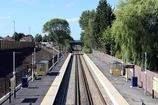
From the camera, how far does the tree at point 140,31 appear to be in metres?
41.5

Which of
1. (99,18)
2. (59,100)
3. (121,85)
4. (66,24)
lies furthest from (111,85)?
(66,24)

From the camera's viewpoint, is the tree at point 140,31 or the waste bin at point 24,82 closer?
the waste bin at point 24,82

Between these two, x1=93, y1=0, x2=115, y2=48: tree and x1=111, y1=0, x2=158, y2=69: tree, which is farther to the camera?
x1=93, y1=0, x2=115, y2=48: tree

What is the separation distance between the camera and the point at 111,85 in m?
33.8

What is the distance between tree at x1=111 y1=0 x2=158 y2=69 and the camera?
41.5 m

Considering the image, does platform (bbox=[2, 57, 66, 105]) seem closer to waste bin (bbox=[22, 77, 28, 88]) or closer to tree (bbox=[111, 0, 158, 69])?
waste bin (bbox=[22, 77, 28, 88])

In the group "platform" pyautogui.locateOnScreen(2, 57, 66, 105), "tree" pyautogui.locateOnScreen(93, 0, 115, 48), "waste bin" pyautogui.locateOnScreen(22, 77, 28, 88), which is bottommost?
"platform" pyautogui.locateOnScreen(2, 57, 66, 105)

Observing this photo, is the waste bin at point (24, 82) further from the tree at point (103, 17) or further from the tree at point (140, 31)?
the tree at point (103, 17)

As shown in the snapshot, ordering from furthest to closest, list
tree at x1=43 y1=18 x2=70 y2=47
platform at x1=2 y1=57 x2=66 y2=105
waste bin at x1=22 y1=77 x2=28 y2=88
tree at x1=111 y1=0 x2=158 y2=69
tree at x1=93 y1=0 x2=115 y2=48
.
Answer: tree at x1=43 y1=18 x2=70 y2=47, tree at x1=93 y1=0 x2=115 y2=48, tree at x1=111 y1=0 x2=158 y2=69, waste bin at x1=22 y1=77 x2=28 y2=88, platform at x1=2 y1=57 x2=66 y2=105

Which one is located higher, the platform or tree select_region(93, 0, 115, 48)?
tree select_region(93, 0, 115, 48)

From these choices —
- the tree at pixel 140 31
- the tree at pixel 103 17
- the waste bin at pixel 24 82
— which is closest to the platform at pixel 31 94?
the waste bin at pixel 24 82

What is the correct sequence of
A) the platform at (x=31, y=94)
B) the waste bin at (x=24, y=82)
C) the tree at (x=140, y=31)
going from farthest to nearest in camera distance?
1. the tree at (x=140, y=31)
2. the waste bin at (x=24, y=82)
3. the platform at (x=31, y=94)

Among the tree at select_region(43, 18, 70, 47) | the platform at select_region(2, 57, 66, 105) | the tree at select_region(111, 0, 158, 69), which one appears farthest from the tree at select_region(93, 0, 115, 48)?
the tree at select_region(43, 18, 70, 47)

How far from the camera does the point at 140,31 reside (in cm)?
4150
